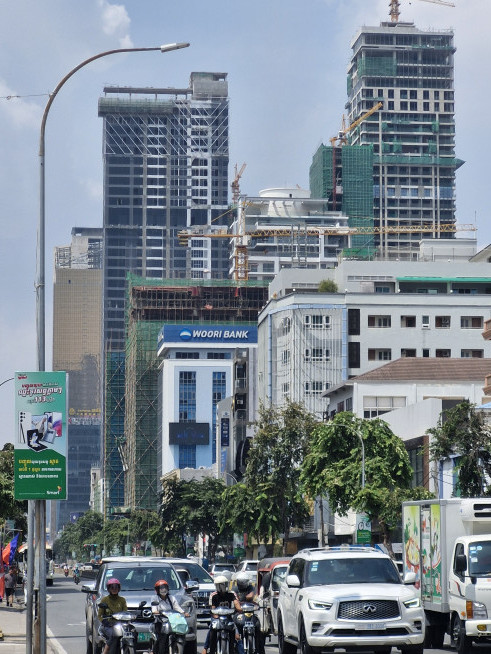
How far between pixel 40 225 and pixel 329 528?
238 ft

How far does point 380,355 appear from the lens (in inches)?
5025

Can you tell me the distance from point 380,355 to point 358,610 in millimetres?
105338

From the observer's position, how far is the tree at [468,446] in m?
50.2

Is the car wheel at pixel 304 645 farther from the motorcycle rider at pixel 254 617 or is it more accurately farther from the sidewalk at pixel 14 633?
the sidewalk at pixel 14 633

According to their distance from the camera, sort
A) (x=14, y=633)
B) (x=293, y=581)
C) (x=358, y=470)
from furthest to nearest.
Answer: (x=358, y=470) < (x=14, y=633) < (x=293, y=581)

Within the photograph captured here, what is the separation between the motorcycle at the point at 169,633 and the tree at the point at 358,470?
36842 mm

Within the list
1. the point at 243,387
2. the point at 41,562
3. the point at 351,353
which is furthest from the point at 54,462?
the point at 243,387

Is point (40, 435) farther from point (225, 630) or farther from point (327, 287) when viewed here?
point (327, 287)

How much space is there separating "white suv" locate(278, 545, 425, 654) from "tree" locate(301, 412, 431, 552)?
33.6 meters

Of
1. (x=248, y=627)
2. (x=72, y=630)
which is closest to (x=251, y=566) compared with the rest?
(x=72, y=630)

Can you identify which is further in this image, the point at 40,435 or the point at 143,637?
the point at 143,637

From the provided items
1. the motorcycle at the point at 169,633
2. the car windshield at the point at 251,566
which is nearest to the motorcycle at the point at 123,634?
the motorcycle at the point at 169,633

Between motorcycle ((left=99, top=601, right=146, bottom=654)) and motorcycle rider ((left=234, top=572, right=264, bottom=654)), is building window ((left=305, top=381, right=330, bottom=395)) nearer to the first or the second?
motorcycle rider ((left=234, top=572, right=264, bottom=654))

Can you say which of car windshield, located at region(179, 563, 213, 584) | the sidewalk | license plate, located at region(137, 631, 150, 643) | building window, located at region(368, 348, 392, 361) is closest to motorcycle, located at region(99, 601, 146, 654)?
license plate, located at region(137, 631, 150, 643)
